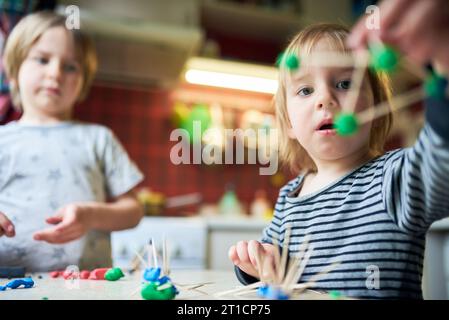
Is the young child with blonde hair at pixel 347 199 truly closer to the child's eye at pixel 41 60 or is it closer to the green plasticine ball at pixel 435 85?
the green plasticine ball at pixel 435 85

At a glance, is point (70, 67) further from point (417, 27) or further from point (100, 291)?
point (417, 27)

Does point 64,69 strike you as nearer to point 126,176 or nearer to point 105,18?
point 126,176

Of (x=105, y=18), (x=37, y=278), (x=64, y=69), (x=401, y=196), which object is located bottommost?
(x=37, y=278)

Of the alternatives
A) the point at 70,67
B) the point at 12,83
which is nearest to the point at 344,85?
the point at 70,67

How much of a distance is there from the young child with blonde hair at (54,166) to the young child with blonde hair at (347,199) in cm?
27

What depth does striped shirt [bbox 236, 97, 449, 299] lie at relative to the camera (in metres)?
0.37

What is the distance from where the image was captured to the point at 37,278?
53 cm

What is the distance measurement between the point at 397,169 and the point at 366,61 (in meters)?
0.15

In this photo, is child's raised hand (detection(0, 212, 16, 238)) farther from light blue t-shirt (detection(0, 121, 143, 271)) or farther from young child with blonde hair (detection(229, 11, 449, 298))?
young child with blonde hair (detection(229, 11, 449, 298))

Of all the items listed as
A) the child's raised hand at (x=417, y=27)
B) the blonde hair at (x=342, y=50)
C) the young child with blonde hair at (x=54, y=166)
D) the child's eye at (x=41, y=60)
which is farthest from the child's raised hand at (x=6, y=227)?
the child's raised hand at (x=417, y=27)

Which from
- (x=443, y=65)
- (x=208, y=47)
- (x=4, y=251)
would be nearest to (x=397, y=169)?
(x=443, y=65)

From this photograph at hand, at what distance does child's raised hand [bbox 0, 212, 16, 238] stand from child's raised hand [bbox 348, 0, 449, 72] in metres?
0.48

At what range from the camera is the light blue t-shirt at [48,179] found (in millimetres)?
612

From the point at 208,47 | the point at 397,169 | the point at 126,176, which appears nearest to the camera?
the point at 397,169
